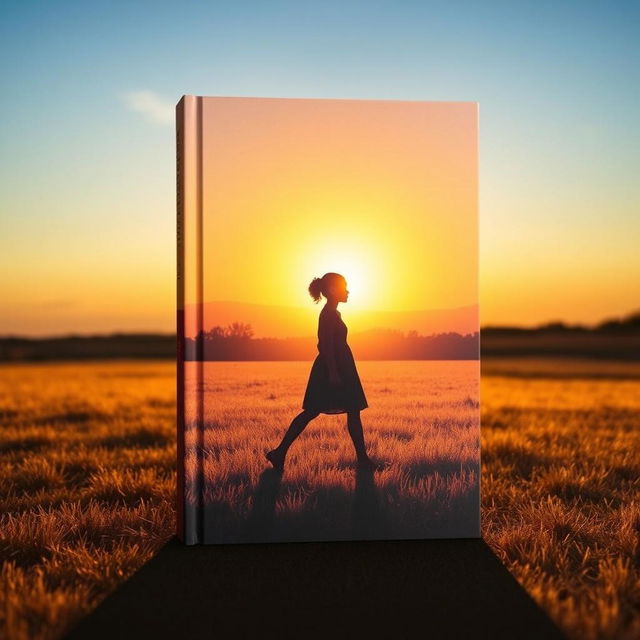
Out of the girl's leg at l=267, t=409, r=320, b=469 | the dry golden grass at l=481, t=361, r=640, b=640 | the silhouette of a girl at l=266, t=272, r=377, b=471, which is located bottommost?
the dry golden grass at l=481, t=361, r=640, b=640

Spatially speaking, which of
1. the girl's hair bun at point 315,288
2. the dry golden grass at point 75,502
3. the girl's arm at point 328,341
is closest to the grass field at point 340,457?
the girl's arm at point 328,341

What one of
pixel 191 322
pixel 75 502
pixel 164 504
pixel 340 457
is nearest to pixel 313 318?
pixel 191 322

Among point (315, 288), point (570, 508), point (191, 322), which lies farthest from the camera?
point (570, 508)

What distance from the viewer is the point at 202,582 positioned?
509cm

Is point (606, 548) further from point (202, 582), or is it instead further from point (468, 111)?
point (468, 111)

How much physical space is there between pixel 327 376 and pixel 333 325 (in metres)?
0.38

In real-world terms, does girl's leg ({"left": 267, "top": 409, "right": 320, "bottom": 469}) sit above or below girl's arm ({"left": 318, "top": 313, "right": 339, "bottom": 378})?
below

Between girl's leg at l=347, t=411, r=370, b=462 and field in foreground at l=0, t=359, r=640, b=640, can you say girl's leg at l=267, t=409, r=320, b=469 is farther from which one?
field in foreground at l=0, t=359, r=640, b=640

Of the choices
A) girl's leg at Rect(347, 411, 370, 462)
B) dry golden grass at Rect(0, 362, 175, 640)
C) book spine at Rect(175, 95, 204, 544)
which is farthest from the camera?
girl's leg at Rect(347, 411, 370, 462)

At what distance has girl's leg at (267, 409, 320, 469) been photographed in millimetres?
5934

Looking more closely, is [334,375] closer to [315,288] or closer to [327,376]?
[327,376]

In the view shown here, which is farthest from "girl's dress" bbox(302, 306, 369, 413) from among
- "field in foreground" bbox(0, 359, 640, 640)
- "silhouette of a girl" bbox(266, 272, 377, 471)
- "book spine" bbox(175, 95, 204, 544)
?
"field in foreground" bbox(0, 359, 640, 640)

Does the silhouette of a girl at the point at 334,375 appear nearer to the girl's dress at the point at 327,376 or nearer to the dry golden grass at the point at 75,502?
the girl's dress at the point at 327,376

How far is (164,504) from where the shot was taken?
22.4ft
